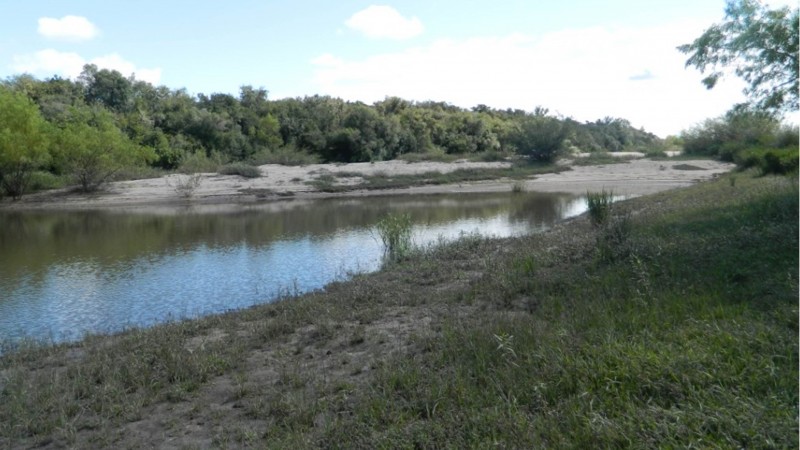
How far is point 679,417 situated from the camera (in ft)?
12.9

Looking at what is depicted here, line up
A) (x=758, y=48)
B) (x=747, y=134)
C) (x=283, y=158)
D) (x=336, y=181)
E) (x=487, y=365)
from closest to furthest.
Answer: (x=487, y=365), (x=758, y=48), (x=747, y=134), (x=336, y=181), (x=283, y=158)

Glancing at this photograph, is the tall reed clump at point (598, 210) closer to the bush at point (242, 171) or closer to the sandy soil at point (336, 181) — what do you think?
the sandy soil at point (336, 181)

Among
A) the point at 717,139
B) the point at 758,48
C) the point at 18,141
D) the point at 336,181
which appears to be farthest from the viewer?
the point at 717,139

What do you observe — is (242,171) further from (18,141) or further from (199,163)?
(18,141)

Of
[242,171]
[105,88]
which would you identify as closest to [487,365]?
[242,171]

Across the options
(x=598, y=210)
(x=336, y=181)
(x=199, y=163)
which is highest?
(x=199, y=163)

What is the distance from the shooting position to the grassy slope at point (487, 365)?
4219mm

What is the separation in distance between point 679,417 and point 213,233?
23447 mm

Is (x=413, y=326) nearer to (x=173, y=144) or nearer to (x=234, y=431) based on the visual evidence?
(x=234, y=431)

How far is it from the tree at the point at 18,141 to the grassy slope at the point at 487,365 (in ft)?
107

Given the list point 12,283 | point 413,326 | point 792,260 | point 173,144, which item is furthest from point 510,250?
point 173,144

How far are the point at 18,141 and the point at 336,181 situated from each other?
19.9m

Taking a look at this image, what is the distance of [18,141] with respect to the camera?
36.8m

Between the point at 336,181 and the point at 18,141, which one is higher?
the point at 18,141
